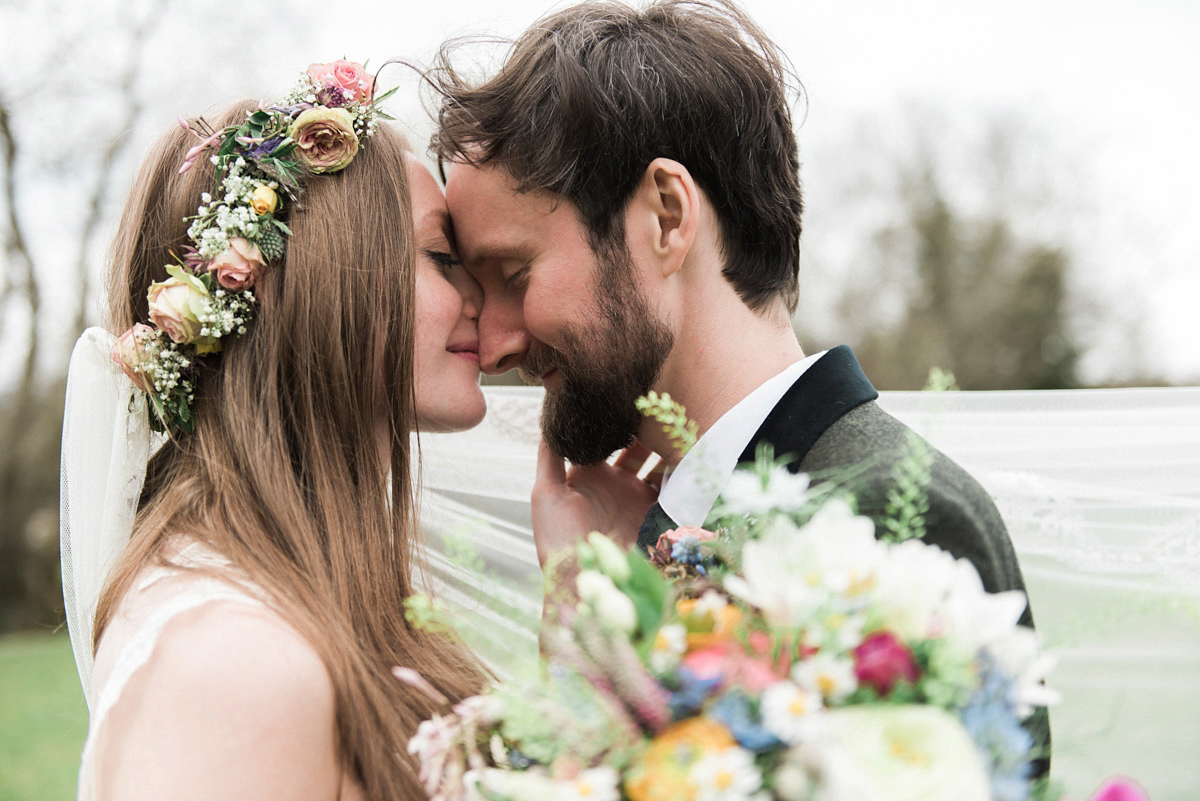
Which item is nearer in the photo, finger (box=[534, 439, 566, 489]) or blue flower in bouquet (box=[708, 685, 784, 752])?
blue flower in bouquet (box=[708, 685, 784, 752])

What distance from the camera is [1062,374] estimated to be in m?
16.6

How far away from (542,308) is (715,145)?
0.68m

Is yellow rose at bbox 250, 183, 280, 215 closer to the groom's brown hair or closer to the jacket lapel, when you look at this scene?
the groom's brown hair

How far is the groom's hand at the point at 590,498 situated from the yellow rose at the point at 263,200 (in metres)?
1.19

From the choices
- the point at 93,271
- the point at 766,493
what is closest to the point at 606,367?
the point at 766,493

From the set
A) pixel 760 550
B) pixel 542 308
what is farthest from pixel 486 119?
pixel 760 550

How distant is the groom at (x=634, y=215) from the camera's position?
2729mm

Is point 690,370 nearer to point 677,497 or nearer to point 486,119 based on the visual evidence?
point 677,497

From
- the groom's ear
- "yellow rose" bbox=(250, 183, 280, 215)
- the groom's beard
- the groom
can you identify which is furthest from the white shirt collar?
"yellow rose" bbox=(250, 183, 280, 215)

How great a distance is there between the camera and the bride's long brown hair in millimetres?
2125

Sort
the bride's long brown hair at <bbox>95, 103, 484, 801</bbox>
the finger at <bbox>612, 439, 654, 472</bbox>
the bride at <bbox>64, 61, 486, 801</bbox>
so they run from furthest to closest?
the finger at <bbox>612, 439, 654, 472</bbox>
the bride's long brown hair at <bbox>95, 103, 484, 801</bbox>
the bride at <bbox>64, 61, 486, 801</bbox>

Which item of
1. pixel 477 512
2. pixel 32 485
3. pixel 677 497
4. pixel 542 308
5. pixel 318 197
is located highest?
pixel 318 197

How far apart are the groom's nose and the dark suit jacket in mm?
688

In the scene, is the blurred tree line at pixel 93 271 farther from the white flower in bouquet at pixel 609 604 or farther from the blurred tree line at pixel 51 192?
the white flower in bouquet at pixel 609 604
